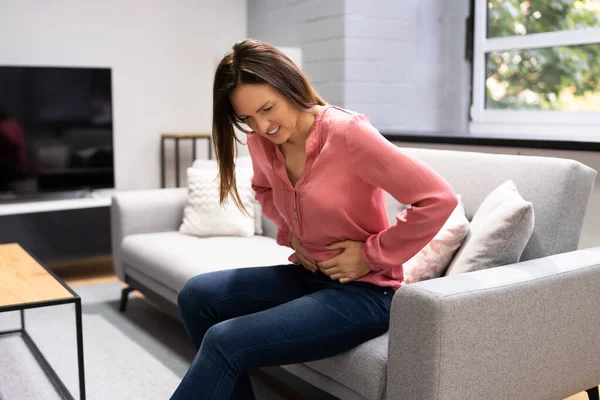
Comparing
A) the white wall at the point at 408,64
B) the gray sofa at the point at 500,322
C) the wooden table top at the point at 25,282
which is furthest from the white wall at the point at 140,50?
the gray sofa at the point at 500,322

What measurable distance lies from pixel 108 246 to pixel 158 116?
907 millimetres

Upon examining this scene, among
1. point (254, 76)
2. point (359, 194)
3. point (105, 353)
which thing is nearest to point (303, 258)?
point (359, 194)

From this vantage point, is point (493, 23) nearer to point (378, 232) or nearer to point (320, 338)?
point (378, 232)

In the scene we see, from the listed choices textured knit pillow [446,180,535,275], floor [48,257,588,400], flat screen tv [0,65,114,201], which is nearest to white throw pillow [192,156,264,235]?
floor [48,257,588,400]

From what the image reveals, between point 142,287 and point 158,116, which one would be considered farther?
point 158,116

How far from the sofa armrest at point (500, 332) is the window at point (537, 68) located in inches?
68.0

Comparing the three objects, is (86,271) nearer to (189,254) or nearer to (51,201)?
(51,201)

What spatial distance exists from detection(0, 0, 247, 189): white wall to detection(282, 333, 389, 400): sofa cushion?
9.17 ft

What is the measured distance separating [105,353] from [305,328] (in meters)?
1.40

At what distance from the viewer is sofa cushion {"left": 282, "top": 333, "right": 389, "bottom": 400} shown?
1.56 metres

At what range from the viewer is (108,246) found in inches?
156

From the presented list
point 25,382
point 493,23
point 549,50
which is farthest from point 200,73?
point 25,382

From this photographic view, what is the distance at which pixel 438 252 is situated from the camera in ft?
6.09

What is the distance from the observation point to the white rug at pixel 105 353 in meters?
2.27
